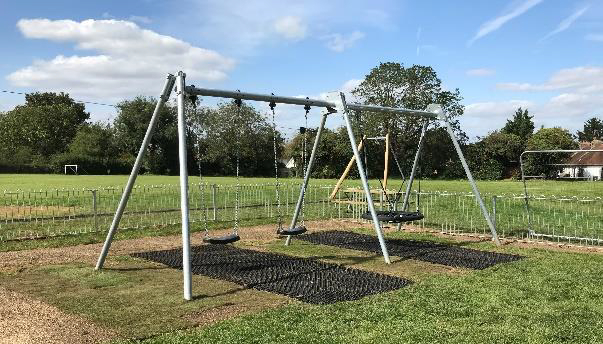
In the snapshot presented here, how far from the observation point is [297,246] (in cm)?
1013

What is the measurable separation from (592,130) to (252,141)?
97880 mm

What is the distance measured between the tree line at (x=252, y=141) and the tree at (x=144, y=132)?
0.11m

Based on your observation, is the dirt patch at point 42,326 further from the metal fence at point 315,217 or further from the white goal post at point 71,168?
the white goal post at point 71,168

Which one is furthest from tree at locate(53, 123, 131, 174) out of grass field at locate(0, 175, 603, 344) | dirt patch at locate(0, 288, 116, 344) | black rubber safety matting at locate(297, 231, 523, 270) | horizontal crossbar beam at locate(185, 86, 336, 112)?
dirt patch at locate(0, 288, 116, 344)

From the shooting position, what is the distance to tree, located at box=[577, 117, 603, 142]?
382ft

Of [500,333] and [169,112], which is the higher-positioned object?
[169,112]

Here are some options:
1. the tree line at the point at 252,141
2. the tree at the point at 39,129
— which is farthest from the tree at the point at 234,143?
the tree at the point at 39,129

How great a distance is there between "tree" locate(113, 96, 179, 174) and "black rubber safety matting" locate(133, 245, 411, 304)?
153 ft

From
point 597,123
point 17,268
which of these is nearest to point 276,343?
point 17,268

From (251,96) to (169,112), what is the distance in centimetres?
5274

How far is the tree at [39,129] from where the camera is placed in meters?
59.8

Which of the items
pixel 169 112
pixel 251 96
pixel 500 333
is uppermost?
pixel 169 112

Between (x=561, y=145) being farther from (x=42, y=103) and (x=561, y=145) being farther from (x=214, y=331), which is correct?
(x=42, y=103)

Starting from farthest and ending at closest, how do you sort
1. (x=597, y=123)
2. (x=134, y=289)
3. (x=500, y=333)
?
(x=597, y=123)
(x=134, y=289)
(x=500, y=333)
